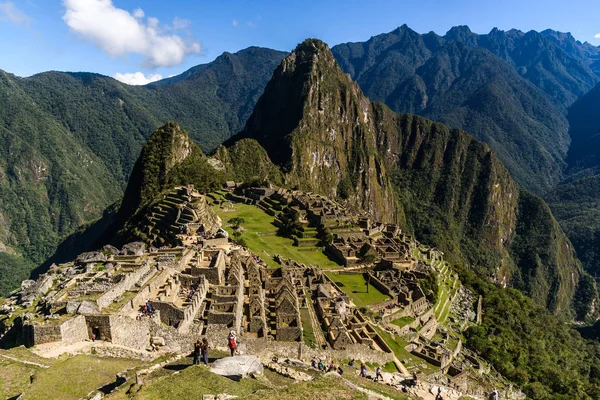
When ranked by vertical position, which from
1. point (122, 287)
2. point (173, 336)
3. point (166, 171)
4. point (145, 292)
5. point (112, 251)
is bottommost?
point (173, 336)

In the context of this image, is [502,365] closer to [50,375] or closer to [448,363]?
[448,363]

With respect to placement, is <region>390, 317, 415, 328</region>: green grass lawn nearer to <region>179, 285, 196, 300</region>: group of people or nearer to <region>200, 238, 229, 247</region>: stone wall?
<region>200, 238, 229, 247</region>: stone wall

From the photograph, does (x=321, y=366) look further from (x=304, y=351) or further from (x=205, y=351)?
(x=205, y=351)

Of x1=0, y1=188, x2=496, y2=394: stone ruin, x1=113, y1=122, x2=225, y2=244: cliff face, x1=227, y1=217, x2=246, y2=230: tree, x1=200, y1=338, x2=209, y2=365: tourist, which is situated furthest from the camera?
x1=113, y1=122, x2=225, y2=244: cliff face

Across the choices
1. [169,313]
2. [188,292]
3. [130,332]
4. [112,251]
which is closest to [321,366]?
[169,313]

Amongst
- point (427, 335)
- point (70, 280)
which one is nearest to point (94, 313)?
point (70, 280)

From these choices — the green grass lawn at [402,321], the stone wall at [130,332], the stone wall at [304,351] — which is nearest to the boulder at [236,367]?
the stone wall at [304,351]

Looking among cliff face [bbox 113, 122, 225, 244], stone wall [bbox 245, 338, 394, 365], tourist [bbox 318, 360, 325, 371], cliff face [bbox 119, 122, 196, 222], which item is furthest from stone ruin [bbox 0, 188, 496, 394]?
cliff face [bbox 119, 122, 196, 222]
